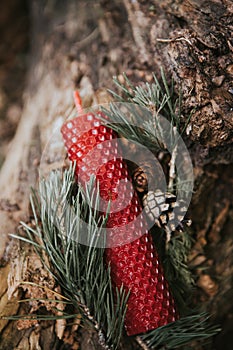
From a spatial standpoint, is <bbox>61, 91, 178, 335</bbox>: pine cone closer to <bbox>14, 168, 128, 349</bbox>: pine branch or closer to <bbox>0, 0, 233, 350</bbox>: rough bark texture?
<bbox>14, 168, 128, 349</bbox>: pine branch

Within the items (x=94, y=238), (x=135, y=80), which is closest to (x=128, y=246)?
(x=94, y=238)

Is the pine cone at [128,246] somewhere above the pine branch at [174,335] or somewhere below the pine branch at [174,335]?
above

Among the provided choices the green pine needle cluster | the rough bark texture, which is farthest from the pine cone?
the rough bark texture

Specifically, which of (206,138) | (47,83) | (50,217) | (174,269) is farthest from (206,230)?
(47,83)

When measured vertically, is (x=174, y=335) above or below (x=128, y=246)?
below

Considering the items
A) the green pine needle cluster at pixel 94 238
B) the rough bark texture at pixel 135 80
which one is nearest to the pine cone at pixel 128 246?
the green pine needle cluster at pixel 94 238

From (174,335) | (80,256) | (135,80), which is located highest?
(135,80)

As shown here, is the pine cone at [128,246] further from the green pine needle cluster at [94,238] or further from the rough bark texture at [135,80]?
the rough bark texture at [135,80]

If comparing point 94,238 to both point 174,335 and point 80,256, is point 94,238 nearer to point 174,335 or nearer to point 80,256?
point 80,256
